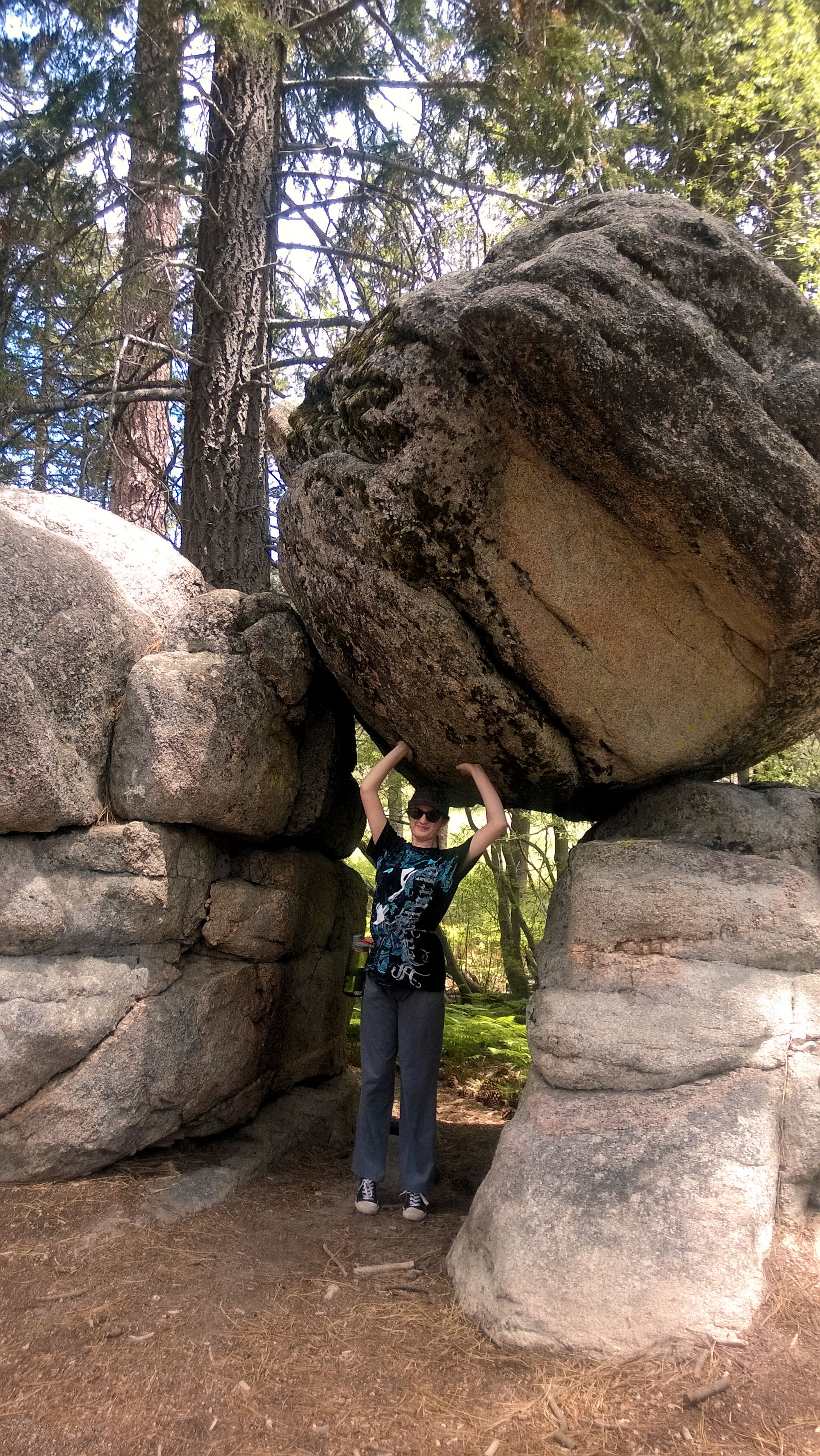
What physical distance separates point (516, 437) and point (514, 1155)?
3.04 metres

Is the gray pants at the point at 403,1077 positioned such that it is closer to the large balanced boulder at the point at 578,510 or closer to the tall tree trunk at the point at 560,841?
the large balanced boulder at the point at 578,510

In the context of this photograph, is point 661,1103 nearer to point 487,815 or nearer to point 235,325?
point 487,815

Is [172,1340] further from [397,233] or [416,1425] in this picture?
[397,233]

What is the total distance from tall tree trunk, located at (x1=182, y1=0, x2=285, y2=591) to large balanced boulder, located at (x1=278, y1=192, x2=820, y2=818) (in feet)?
7.65

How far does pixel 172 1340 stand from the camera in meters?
3.47

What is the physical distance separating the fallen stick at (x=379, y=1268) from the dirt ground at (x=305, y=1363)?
4cm

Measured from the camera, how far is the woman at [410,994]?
4762 mm

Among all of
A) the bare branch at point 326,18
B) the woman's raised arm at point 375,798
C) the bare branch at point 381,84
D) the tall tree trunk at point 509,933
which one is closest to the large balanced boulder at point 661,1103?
the woman's raised arm at point 375,798

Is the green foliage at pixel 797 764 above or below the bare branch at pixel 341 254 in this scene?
below

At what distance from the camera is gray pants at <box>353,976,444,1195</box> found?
476 centimetres

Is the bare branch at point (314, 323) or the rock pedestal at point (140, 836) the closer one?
the rock pedestal at point (140, 836)

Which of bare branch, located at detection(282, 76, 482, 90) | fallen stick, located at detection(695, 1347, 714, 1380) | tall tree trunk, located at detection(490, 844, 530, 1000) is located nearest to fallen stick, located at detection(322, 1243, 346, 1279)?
fallen stick, located at detection(695, 1347, 714, 1380)

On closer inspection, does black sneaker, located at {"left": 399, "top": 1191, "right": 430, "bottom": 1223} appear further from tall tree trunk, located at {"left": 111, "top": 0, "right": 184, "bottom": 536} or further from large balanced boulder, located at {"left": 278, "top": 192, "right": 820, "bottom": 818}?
tall tree trunk, located at {"left": 111, "top": 0, "right": 184, "bottom": 536}

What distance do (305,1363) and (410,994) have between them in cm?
171
